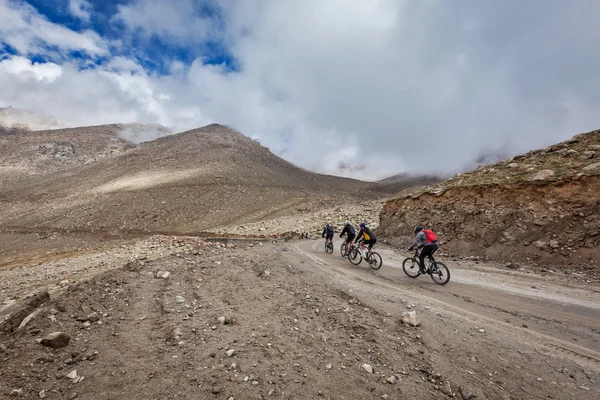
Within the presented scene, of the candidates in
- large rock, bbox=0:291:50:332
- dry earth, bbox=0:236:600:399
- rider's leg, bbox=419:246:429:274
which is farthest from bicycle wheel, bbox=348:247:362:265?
large rock, bbox=0:291:50:332

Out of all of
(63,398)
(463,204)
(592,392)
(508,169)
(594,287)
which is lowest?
(63,398)

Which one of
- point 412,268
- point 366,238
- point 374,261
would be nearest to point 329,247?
point 366,238

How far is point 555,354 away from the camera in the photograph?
19.0 feet

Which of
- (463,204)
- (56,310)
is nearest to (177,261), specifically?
(56,310)

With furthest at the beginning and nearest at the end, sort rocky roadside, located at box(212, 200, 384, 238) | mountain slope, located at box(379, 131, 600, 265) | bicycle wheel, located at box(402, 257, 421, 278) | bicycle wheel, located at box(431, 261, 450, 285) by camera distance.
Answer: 1. rocky roadside, located at box(212, 200, 384, 238)
2. mountain slope, located at box(379, 131, 600, 265)
3. bicycle wheel, located at box(402, 257, 421, 278)
4. bicycle wheel, located at box(431, 261, 450, 285)

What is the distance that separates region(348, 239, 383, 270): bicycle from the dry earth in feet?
11.6

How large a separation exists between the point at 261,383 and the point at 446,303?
6.34 m

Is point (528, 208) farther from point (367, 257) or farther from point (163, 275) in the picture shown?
point (163, 275)

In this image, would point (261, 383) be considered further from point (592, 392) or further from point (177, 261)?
point (177, 261)

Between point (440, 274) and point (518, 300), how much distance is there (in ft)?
7.94

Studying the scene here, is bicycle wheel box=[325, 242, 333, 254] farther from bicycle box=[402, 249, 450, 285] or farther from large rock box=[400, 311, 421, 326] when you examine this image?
large rock box=[400, 311, 421, 326]

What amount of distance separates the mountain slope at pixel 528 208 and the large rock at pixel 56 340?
625 inches

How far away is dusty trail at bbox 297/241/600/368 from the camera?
658 cm

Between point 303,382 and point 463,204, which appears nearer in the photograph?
point 303,382
